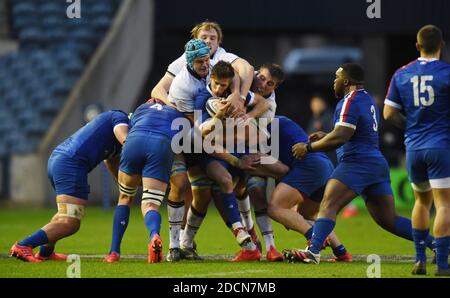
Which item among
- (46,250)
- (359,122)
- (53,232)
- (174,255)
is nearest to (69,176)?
(53,232)

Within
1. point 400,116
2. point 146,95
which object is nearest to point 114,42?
point 146,95

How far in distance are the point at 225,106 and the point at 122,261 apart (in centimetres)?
186

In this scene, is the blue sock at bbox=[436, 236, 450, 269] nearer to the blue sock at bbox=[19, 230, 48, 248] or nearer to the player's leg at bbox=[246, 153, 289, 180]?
the player's leg at bbox=[246, 153, 289, 180]

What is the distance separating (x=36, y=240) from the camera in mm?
11406

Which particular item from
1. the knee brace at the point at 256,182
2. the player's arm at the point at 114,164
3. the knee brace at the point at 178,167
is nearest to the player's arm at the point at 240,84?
the knee brace at the point at 178,167

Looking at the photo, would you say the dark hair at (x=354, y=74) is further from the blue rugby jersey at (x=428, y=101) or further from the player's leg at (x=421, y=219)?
the player's leg at (x=421, y=219)

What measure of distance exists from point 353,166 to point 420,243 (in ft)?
4.14

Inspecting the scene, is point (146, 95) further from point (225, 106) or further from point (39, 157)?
point (225, 106)

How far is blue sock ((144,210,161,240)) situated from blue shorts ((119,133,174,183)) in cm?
35

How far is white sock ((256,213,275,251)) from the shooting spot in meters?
12.2

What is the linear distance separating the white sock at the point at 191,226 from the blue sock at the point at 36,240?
1.64 m

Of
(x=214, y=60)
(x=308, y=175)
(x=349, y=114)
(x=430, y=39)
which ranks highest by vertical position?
(x=430, y=39)

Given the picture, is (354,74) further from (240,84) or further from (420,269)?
(420,269)

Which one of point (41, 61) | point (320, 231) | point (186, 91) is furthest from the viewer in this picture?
point (41, 61)
